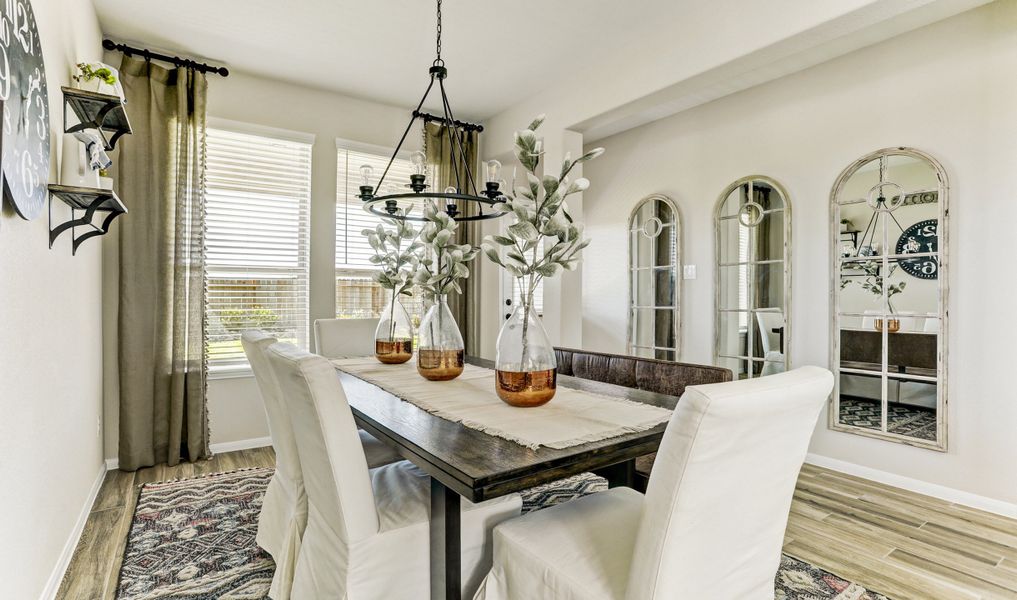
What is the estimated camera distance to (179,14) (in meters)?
2.96

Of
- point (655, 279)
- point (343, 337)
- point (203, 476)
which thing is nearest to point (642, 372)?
point (343, 337)

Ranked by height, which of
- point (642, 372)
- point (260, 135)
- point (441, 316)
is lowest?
point (642, 372)

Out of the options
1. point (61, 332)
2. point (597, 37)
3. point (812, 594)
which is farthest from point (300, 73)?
point (812, 594)

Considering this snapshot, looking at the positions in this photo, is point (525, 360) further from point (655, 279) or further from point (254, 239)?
point (655, 279)

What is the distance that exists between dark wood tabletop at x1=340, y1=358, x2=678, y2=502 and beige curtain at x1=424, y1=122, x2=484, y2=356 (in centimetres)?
285

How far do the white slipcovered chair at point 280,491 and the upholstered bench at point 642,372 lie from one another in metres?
1.20

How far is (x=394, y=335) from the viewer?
2.64 m

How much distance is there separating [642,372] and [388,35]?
8.21ft

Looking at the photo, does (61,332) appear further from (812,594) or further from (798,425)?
(812,594)

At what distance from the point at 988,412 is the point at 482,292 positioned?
3.49 metres

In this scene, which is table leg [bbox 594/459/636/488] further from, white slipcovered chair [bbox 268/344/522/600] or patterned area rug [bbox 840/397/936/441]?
patterned area rug [bbox 840/397/936/441]

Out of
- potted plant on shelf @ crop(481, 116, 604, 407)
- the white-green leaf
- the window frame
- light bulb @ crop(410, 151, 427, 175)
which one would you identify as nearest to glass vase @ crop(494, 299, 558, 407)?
potted plant on shelf @ crop(481, 116, 604, 407)

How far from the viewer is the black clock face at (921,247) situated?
2867 mm

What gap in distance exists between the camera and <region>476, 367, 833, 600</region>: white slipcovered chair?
992mm
